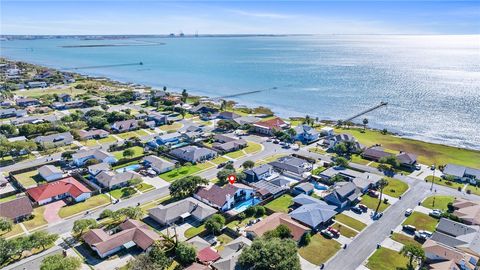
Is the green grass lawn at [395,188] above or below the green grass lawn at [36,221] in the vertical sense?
above

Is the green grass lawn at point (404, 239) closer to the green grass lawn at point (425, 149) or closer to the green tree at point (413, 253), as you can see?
the green tree at point (413, 253)

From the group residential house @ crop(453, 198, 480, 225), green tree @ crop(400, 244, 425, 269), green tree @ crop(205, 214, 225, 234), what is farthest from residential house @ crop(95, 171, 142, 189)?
residential house @ crop(453, 198, 480, 225)

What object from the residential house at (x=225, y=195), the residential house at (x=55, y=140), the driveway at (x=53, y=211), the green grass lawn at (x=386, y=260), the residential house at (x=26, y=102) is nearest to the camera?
the green grass lawn at (x=386, y=260)

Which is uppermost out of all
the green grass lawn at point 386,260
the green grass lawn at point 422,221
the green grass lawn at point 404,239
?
the green grass lawn at point 422,221

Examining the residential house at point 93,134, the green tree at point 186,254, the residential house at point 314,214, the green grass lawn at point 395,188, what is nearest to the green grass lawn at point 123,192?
the green tree at point 186,254

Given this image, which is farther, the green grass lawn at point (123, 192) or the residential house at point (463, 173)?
the residential house at point (463, 173)

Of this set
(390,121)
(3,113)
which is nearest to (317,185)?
(390,121)

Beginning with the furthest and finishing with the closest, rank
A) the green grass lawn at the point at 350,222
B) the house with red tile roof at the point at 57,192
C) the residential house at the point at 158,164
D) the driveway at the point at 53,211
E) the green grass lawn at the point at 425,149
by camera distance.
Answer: the green grass lawn at the point at 425,149 < the residential house at the point at 158,164 < the house with red tile roof at the point at 57,192 < the driveway at the point at 53,211 < the green grass lawn at the point at 350,222
